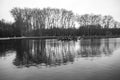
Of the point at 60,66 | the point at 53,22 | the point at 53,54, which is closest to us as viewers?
the point at 60,66

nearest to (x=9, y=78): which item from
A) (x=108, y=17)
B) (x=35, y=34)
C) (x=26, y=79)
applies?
(x=26, y=79)

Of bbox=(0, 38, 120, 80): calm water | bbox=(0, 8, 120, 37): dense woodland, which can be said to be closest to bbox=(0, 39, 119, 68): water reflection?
bbox=(0, 38, 120, 80): calm water

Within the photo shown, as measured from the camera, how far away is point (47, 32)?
78.4 m

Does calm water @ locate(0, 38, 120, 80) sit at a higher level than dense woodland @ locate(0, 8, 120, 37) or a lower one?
lower

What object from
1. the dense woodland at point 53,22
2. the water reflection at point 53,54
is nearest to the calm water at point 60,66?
the water reflection at point 53,54

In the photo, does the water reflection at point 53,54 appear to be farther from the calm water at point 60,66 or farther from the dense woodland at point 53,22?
the dense woodland at point 53,22

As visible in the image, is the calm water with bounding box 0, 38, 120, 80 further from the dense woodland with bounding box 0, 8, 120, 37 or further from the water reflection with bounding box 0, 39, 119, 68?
the dense woodland with bounding box 0, 8, 120, 37

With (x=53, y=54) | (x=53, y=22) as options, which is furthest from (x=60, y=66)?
(x=53, y=22)

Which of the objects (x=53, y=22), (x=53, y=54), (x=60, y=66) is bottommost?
(x=60, y=66)

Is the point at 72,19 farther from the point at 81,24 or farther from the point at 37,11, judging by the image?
the point at 37,11

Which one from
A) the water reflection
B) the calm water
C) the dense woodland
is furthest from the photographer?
the dense woodland

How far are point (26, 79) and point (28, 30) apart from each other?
232 ft

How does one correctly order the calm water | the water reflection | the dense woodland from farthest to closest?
the dense woodland
the water reflection
the calm water

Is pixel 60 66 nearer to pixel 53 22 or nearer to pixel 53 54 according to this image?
pixel 53 54
